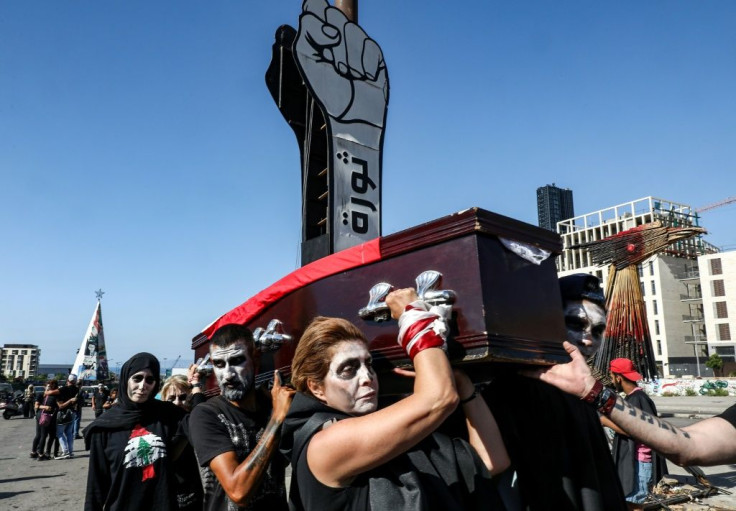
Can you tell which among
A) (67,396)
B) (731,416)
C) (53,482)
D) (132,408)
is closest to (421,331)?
(731,416)

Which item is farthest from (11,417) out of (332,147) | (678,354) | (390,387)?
(678,354)

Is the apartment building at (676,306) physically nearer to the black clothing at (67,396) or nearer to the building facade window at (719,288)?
the building facade window at (719,288)

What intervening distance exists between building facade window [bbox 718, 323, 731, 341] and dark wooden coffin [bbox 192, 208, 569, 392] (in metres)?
72.6

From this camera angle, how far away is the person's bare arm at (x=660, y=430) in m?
1.73

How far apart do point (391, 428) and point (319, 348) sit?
41 centimetres

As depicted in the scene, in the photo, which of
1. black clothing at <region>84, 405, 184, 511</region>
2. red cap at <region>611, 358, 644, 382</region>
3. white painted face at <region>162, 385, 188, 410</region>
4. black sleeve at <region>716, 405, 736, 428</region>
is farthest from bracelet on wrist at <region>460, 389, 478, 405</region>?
red cap at <region>611, 358, 644, 382</region>

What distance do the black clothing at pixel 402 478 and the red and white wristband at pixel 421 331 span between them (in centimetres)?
33

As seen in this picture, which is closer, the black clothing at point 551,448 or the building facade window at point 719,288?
the black clothing at point 551,448

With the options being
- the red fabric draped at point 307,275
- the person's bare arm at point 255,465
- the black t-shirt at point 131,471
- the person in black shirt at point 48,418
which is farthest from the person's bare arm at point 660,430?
the person in black shirt at point 48,418

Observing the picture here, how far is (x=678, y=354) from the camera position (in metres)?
66.2

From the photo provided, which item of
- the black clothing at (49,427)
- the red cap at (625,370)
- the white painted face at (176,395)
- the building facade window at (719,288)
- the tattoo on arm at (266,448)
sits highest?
the building facade window at (719,288)

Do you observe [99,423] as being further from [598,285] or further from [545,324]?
[598,285]

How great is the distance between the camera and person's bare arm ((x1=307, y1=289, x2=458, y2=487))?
1.39 m

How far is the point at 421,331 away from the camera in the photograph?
→ 4.83 feet
